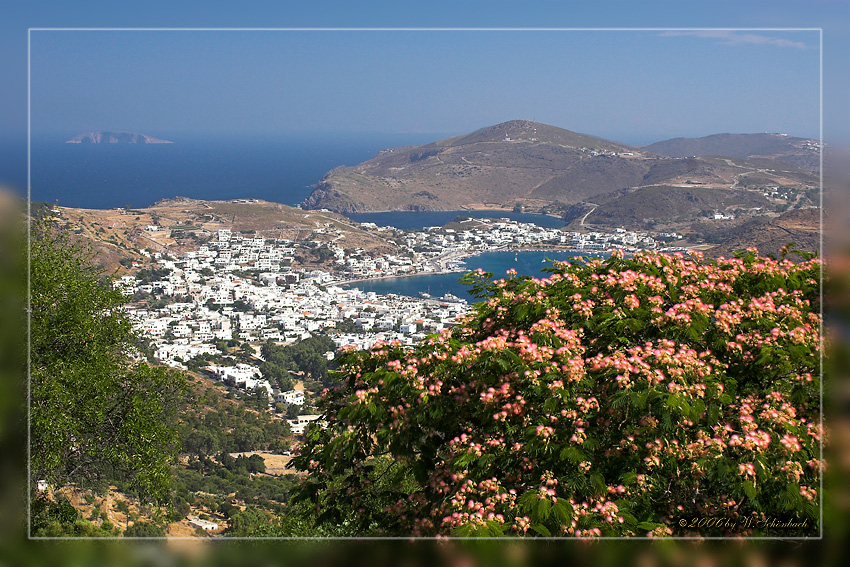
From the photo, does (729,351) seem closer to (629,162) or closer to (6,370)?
(6,370)

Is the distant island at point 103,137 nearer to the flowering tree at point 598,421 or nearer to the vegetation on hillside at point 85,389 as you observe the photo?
the vegetation on hillside at point 85,389

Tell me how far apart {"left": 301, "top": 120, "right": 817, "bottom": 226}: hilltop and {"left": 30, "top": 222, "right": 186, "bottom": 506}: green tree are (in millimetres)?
49727

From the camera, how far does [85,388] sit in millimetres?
5031

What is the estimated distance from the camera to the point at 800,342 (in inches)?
133

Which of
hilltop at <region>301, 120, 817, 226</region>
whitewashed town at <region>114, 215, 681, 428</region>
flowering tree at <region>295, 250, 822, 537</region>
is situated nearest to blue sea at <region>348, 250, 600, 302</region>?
whitewashed town at <region>114, 215, 681, 428</region>

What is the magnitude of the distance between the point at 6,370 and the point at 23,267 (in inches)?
26.0

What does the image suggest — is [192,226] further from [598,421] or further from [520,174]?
[598,421]

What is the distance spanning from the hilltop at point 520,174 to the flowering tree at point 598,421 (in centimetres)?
5070

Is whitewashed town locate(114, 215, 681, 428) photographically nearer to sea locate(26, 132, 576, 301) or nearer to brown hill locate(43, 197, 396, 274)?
brown hill locate(43, 197, 396, 274)

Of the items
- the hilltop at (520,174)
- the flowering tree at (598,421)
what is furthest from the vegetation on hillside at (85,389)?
the hilltop at (520,174)

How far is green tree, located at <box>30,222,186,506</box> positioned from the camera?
15.6ft

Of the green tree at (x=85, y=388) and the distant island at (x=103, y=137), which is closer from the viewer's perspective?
the green tree at (x=85, y=388)

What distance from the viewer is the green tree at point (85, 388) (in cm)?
474

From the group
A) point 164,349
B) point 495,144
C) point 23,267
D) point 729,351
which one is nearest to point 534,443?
point 729,351
